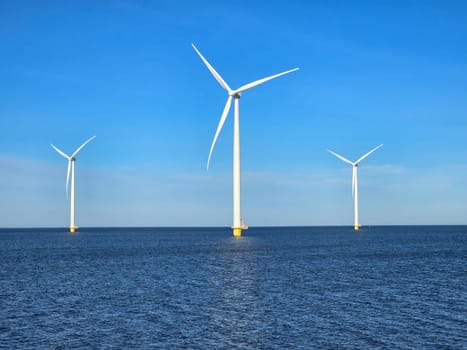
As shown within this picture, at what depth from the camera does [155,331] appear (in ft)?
117

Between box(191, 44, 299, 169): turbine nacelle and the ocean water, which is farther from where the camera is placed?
box(191, 44, 299, 169): turbine nacelle

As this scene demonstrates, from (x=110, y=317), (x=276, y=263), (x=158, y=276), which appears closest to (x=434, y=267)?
(x=276, y=263)

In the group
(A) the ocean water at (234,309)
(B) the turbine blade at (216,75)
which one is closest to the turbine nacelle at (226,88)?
(B) the turbine blade at (216,75)

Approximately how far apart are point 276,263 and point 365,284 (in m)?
30.0

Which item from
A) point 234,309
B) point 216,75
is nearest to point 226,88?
point 216,75

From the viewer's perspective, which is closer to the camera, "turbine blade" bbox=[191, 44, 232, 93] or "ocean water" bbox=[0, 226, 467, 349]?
"ocean water" bbox=[0, 226, 467, 349]

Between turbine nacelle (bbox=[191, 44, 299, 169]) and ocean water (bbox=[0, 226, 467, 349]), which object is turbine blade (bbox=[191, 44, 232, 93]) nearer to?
turbine nacelle (bbox=[191, 44, 299, 169])

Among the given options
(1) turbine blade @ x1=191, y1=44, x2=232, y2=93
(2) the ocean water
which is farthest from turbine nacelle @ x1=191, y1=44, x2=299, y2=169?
(2) the ocean water

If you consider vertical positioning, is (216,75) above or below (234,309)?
above

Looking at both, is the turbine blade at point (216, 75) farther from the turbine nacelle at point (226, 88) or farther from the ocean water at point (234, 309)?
the ocean water at point (234, 309)

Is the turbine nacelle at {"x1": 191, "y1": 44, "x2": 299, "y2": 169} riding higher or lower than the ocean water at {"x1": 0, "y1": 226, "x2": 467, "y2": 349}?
higher

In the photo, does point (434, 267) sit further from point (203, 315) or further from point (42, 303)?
point (42, 303)

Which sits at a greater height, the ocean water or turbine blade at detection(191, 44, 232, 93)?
turbine blade at detection(191, 44, 232, 93)

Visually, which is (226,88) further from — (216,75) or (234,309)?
(234,309)
